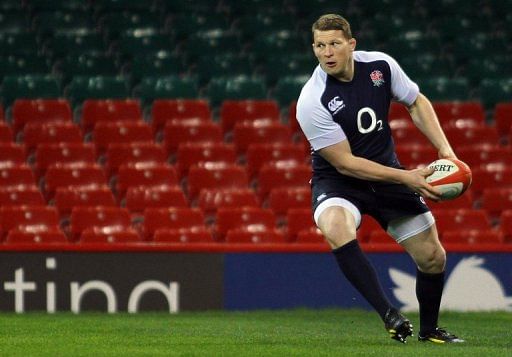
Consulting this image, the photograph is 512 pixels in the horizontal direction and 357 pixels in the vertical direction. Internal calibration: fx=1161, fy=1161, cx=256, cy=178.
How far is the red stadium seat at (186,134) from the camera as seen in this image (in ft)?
39.5

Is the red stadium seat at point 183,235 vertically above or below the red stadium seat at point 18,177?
below

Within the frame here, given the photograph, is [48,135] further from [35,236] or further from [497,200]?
[497,200]

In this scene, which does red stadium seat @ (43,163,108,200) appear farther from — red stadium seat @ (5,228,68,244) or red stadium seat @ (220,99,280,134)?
red stadium seat @ (220,99,280,134)

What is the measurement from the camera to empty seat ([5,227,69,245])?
9953mm

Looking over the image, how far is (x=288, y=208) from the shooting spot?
11.2 meters

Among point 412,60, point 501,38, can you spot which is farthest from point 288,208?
point 501,38

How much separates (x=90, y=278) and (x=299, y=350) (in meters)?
3.74

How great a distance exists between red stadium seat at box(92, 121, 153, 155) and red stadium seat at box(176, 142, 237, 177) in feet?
1.25

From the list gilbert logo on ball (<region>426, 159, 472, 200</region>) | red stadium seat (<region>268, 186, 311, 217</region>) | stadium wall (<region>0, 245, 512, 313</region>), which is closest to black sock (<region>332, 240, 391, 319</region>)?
gilbert logo on ball (<region>426, 159, 472, 200</region>)

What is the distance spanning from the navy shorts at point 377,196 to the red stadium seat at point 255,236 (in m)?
3.81

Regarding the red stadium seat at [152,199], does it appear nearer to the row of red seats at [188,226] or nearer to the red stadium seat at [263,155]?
the row of red seats at [188,226]

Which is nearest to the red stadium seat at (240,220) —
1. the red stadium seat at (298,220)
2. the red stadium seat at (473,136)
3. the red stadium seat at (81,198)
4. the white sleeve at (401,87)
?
the red stadium seat at (298,220)

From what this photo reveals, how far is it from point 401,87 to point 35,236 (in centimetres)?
455

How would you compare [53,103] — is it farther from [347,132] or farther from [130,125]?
[347,132]
